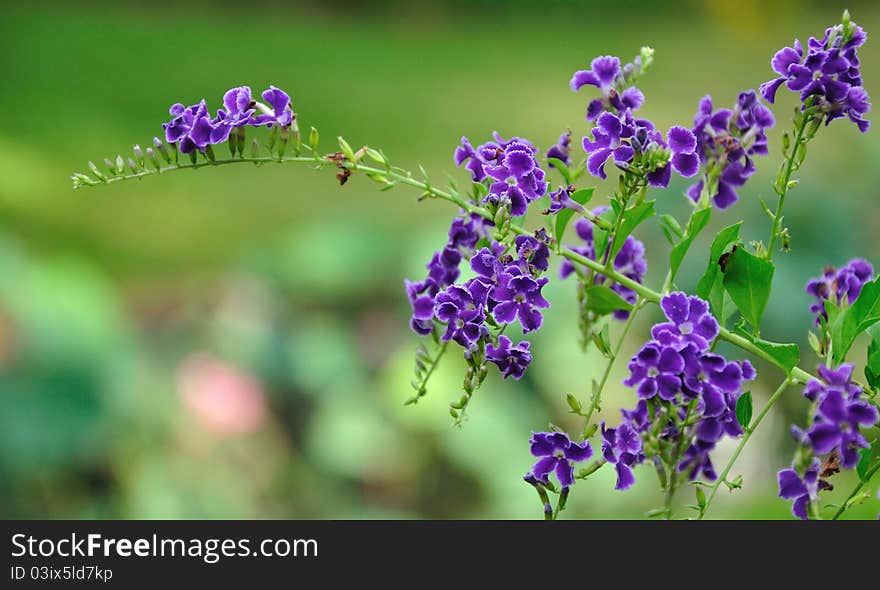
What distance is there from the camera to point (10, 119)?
6602mm

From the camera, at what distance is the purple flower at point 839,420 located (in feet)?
2.22

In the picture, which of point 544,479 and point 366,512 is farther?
point 366,512

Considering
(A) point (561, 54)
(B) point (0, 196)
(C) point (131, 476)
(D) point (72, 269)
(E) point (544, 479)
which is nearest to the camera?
(E) point (544, 479)

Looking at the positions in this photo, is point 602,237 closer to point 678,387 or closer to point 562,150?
point 562,150

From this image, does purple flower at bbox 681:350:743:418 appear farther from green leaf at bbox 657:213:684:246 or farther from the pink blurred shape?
the pink blurred shape

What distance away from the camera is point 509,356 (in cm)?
84

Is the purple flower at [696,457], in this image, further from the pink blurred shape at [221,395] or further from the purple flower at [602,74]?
the pink blurred shape at [221,395]

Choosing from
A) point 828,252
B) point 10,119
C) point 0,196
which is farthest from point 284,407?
point 10,119

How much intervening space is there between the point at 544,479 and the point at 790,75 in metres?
0.38

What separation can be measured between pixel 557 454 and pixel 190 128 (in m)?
0.39

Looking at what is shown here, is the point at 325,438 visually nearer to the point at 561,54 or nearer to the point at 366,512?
the point at 366,512

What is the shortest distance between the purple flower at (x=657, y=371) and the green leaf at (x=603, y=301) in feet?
0.70

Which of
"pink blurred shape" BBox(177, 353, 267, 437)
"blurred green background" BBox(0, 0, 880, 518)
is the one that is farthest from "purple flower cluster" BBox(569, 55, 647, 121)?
"pink blurred shape" BBox(177, 353, 267, 437)

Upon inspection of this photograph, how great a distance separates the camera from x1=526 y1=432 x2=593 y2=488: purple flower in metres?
0.81
